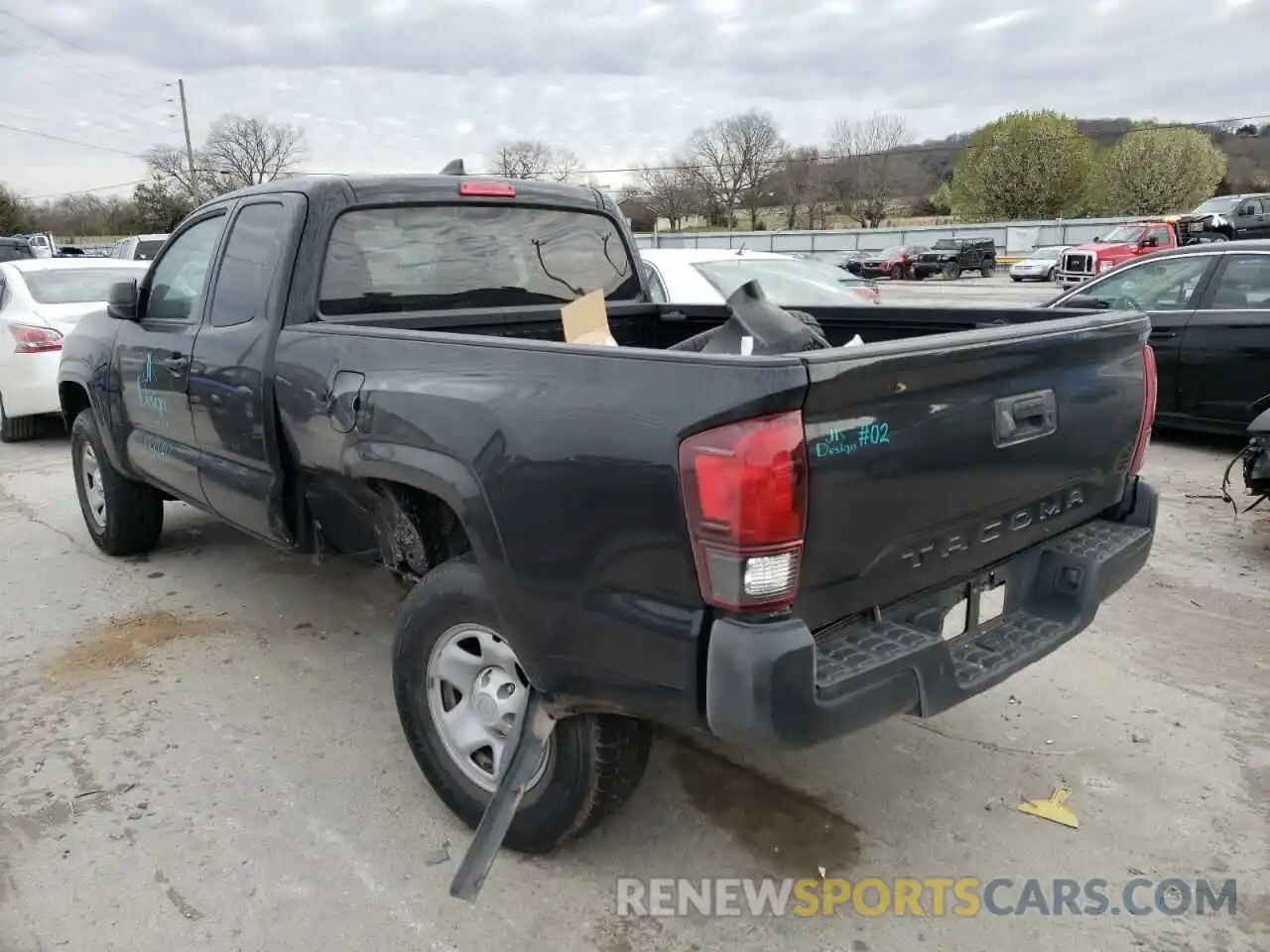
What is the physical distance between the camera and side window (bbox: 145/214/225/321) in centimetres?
436

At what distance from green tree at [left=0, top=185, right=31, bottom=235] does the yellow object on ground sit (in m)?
79.2

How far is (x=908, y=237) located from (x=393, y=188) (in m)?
53.5

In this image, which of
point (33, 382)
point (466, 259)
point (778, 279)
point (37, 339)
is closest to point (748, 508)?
point (466, 259)

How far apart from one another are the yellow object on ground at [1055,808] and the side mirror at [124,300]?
439 cm

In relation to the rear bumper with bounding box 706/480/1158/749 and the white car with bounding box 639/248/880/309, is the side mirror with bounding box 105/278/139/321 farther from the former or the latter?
the rear bumper with bounding box 706/480/1158/749

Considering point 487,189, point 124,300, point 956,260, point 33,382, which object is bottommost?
point 956,260

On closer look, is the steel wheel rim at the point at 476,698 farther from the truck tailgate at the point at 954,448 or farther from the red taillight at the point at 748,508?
the truck tailgate at the point at 954,448

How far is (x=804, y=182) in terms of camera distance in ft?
261

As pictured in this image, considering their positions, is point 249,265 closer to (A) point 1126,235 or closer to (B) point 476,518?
(B) point 476,518

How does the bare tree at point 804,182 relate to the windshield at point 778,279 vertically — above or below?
above

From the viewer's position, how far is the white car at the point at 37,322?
8758 millimetres

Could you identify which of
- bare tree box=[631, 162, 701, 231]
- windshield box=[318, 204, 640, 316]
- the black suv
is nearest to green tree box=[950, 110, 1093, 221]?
bare tree box=[631, 162, 701, 231]

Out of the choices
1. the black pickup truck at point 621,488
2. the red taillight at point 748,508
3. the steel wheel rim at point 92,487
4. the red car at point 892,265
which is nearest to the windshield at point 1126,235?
the red car at point 892,265

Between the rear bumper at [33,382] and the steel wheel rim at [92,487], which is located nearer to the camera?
the steel wheel rim at [92,487]
